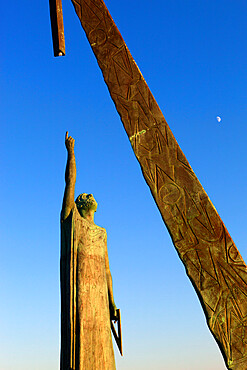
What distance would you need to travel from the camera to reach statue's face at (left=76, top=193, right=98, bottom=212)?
4707 millimetres

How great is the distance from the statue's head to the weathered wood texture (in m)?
0.81

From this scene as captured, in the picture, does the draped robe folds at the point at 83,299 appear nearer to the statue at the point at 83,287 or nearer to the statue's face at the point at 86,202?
the statue at the point at 83,287

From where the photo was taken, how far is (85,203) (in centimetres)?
471

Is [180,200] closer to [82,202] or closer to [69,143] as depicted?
[82,202]

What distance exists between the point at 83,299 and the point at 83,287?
0.38 feet

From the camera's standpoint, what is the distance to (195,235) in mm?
3834

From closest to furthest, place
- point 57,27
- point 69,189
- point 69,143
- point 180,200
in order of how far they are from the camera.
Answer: point 180,200, point 69,189, point 69,143, point 57,27

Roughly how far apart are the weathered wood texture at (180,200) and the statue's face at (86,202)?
2.66 ft

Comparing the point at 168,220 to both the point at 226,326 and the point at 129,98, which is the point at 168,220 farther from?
the point at 129,98

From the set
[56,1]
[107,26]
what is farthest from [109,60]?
[56,1]

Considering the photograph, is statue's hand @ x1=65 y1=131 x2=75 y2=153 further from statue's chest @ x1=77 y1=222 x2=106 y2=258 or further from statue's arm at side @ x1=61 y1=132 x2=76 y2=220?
statue's chest @ x1=77 y1=222 x2=106 y2=258

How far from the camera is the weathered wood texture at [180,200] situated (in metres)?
3.56

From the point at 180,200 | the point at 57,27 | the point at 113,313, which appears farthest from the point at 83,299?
the point at 57,27

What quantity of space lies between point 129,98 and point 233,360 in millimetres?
2544
